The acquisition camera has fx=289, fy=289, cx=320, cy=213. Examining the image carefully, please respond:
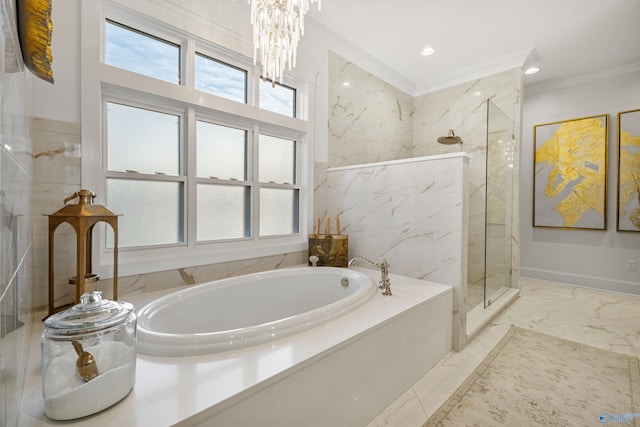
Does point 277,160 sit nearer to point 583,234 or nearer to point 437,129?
point 437,129

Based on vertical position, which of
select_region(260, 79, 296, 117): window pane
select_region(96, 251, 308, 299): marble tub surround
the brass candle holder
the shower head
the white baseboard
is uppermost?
Answer: select_region(260, 79, 296, 117): window pane

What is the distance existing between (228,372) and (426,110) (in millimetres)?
3939

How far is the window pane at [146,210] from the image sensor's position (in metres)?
1.81

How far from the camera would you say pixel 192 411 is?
32.1 inches

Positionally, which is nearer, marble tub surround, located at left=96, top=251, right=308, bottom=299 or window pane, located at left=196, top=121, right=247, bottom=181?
marble tub surround, located at left=96, top=251, right=308, bottom=299

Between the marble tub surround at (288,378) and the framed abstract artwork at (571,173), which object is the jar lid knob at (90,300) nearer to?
the marble tub surround at (288,378)

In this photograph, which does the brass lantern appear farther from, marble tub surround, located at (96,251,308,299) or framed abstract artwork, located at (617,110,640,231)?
framed abstract artwork, located at (617,110,640,231)

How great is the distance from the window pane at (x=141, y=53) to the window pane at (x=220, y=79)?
157mm

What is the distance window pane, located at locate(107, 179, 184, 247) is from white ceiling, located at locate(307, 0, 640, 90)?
1.96 metres

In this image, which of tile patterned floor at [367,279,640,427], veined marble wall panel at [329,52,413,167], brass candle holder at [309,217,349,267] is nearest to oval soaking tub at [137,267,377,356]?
brass candle holder at [309,217,349,267]

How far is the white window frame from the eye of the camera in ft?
5.28

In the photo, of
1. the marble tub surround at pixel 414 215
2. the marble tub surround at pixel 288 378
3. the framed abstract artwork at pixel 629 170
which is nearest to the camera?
the marble tub surround at pixel 288 378

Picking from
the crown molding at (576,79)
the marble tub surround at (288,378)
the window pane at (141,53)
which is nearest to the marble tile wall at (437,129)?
the crown molding at (576,79)

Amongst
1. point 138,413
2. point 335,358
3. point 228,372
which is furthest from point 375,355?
point 138,413
